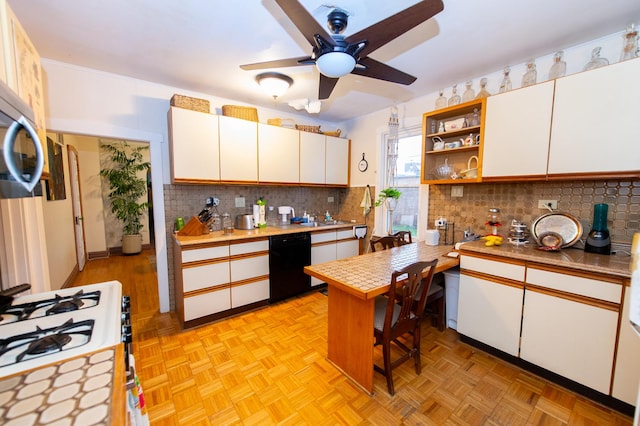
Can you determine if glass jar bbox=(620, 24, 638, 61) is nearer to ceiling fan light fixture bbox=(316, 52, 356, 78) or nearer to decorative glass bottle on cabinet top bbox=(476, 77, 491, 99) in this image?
decorative glass bottle on cabinet top bbox=(476, 77, 491, 99)

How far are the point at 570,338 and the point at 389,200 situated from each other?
2092 mm

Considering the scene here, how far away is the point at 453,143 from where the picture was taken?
2.56 m

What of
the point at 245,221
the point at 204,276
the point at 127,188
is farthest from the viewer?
the point at 127,188

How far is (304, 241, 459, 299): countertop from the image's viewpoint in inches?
61.4

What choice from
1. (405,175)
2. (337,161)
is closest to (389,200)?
(405,175)

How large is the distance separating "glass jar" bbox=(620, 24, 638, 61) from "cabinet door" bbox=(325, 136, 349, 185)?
2743mm

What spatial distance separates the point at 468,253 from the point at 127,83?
3.64 metres

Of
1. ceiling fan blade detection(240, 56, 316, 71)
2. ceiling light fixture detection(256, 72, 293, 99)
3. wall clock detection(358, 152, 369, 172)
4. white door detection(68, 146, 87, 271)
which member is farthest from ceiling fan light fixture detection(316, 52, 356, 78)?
white door detection(68, 146, 87, 271)

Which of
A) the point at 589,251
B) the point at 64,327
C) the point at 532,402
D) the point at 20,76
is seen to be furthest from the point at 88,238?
the point at 589,251

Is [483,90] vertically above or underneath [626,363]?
above

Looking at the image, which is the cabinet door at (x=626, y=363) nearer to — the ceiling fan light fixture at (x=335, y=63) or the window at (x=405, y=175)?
the window at (x=405, y=175)

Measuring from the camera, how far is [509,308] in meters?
1.94

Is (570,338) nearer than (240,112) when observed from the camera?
Yes

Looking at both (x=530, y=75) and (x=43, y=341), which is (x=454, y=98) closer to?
(x=530, y=75)
